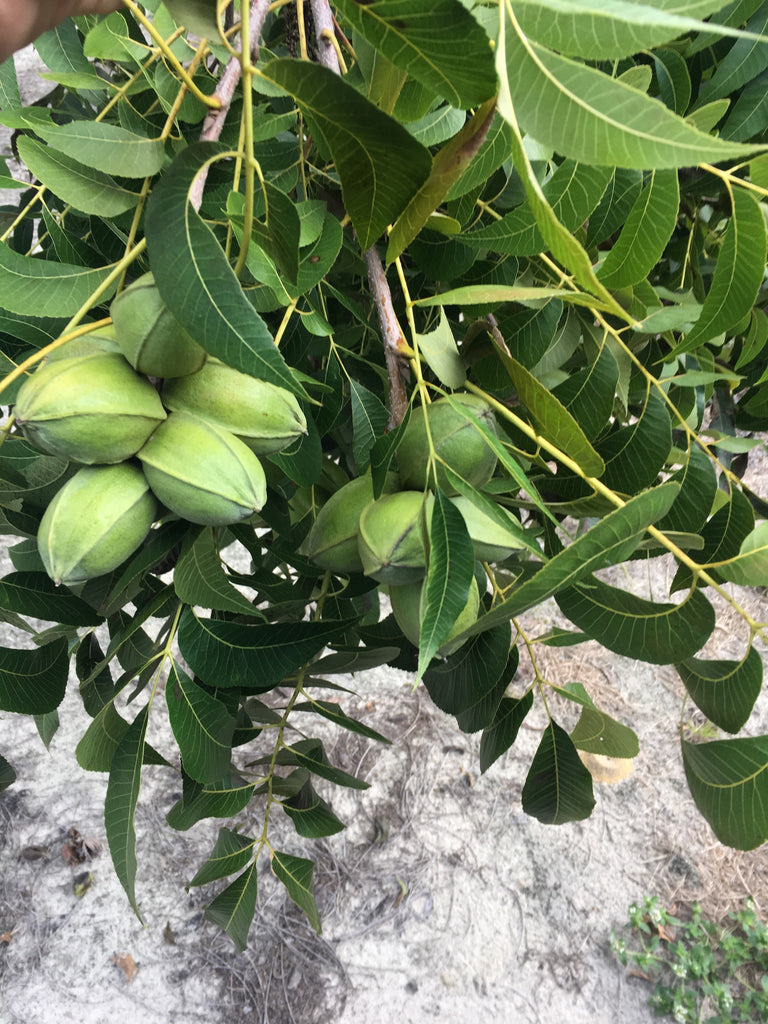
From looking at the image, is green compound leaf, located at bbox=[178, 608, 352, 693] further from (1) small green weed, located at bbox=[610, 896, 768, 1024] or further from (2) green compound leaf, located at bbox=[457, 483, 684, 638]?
(1) small green weed, located at bbox=[610, 896, 768, 1024]

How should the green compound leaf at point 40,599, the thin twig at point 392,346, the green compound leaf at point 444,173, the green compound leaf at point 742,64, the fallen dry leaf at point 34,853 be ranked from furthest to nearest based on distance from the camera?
the fallen dry leaf at point 34,853 < the green compound leaf at point 742,64 < the green compound leaf at point 40,599 < the thin twig at point 392,346 < the green compound leaf at point 444,173

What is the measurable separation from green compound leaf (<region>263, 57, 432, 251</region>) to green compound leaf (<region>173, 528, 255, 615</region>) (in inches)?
13.0

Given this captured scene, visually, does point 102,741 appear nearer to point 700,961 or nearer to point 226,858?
point 226,858

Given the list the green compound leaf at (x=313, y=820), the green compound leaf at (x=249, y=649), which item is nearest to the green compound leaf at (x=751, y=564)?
the green compound leaf at (x=249, y=649)

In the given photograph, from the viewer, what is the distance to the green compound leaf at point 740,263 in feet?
1.98

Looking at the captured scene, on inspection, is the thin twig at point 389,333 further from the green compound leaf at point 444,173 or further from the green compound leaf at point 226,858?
the green compound leaf at point 226,858

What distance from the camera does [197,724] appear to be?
71 centimetres

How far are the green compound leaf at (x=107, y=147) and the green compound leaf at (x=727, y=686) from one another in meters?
0.71

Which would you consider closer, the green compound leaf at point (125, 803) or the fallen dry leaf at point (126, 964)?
the green compound leaf at point (125, 803)

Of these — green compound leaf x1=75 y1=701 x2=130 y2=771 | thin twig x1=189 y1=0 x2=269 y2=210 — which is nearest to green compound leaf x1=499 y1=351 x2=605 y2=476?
thin twig x1=189 y1=0 x2=269 y2=210

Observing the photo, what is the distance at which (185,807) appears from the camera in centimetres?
89

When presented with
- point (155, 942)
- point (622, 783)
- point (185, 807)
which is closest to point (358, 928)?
point (155, 942)

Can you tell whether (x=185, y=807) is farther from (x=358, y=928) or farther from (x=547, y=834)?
(x=547, y=834)

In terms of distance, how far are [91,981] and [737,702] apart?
6.92 feet
